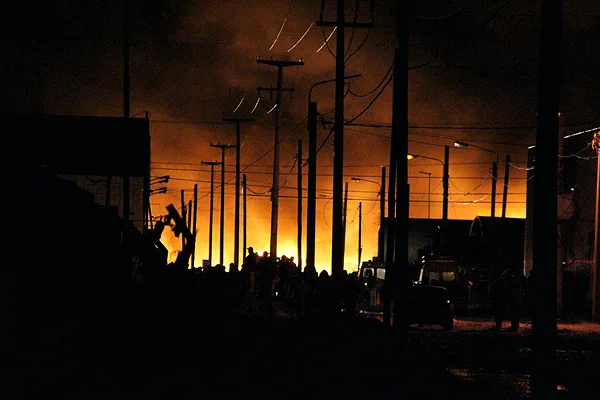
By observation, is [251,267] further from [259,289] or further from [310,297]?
[310,297]

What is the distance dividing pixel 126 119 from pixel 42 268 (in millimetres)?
24509

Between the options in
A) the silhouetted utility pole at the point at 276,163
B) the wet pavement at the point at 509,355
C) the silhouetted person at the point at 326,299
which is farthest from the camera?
the silhouetted utility pole at the point at 276,163

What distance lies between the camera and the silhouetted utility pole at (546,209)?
13.7m

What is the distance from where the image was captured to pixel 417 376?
1878 cm

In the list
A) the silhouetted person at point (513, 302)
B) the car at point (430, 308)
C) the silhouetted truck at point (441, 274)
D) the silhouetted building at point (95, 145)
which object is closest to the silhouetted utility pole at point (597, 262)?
the silhouetted person at point (513, 302)

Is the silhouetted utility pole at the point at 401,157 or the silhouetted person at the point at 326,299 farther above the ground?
the silhouetted utility pole at the point at 401,157

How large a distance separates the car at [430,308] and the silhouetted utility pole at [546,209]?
1997cm

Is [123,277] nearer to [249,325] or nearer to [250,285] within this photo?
[249,325]

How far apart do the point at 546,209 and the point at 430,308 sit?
20625 millimetres

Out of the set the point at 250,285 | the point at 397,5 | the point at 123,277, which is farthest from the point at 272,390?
the point at 250,285

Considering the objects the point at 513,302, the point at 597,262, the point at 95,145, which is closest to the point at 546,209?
the point at 513,302

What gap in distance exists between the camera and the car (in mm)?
33938

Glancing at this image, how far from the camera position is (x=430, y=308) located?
112 ft

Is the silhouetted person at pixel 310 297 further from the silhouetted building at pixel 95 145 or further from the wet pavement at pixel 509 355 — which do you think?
the silhouetted building at pixel 95 145
